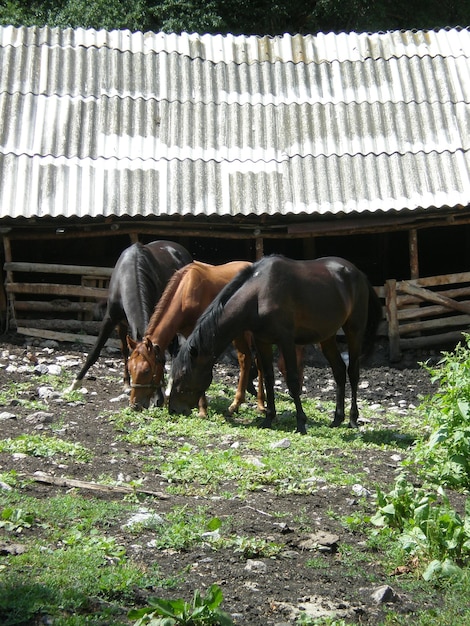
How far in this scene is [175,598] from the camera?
4734 millimetres

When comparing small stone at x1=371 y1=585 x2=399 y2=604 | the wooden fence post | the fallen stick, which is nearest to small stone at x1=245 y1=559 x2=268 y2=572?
small stone at x1=371 y1=585 x2=399 y2=604

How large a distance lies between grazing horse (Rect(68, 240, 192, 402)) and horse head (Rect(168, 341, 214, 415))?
3.34 feet

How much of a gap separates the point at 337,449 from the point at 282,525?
2.42 meters

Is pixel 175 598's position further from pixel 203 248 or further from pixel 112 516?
pixel 203 248

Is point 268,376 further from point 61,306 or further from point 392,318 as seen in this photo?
point 61,306

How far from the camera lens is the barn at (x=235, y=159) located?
554 inches

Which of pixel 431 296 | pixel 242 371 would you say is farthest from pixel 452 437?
pixel 431 296

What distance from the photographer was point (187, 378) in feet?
30.7

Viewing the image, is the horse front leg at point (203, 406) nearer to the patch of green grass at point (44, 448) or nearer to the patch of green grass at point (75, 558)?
the patch of green grass at point (44, 448)

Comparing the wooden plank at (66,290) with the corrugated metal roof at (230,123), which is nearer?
the corrugated metal roof at (230,123)

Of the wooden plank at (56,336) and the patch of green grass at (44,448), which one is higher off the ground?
the wooden plank at (56,336)

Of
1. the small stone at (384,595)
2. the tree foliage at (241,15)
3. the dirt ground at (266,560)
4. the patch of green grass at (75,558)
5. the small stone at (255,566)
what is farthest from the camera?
the tree foliage at (241,15)

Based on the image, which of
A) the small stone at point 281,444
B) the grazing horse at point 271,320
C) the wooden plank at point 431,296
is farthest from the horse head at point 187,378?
the wooden plank at point 431,296

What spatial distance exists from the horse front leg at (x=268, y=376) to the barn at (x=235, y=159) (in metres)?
4.44
